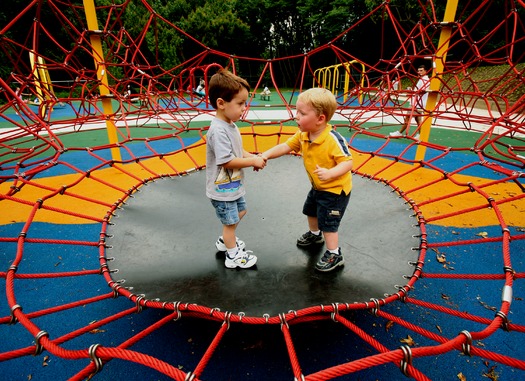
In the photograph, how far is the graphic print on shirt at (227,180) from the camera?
1175 millimetres

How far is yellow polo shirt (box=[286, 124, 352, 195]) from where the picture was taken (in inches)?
44.9

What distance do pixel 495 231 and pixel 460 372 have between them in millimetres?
1221

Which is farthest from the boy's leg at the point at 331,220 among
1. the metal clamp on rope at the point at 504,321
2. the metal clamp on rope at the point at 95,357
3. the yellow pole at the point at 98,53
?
the yellow pole at the point at 98,53

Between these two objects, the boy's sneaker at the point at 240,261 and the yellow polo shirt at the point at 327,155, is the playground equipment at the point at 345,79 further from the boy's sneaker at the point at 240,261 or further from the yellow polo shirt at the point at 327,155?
the boy's sneaker at the point at 240,261

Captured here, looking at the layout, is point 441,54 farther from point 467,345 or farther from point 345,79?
point 345,79

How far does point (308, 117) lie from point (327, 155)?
0.16 meters

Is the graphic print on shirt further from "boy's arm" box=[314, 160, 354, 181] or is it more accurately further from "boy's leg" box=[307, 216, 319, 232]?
"boy's leg" box=[307, 216, 319, 232]

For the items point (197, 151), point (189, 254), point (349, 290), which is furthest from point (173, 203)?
point (197, 151)

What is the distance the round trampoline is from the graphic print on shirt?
37 cm

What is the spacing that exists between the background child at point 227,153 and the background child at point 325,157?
0.16 meters

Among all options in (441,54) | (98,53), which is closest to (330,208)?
(441,54)

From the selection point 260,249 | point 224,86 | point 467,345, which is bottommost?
point 260,249

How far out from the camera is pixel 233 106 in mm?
1110

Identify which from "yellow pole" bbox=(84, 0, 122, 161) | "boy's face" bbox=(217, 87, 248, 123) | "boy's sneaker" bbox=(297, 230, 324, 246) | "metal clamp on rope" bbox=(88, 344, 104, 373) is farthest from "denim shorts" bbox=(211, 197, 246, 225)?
"yellow pole" bbox=(84, 0, 122, 161)
